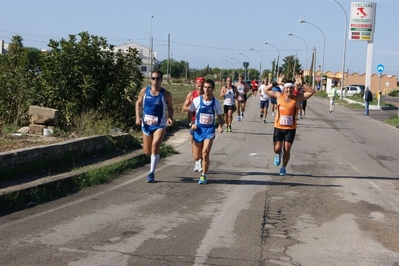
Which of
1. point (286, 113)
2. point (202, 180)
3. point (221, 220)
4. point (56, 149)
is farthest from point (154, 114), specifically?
point (221, 220)

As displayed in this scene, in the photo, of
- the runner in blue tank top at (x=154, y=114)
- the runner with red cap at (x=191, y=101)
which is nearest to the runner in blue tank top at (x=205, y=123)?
the runner with red cap at (x=191, y=101)

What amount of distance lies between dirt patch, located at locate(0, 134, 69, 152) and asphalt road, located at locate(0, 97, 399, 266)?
6.91 ft

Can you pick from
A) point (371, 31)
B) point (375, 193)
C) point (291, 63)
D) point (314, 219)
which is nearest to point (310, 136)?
point (375, 193)

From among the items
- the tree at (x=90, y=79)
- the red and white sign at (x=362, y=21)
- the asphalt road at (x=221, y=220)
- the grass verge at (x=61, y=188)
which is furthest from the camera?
the red and white sign at (x=362, y=21)

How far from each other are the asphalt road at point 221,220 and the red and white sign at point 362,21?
37.1 meters

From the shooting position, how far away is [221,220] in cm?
779

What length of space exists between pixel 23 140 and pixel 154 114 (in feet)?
11.8

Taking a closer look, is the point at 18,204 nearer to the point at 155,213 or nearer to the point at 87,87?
the point at 155,213

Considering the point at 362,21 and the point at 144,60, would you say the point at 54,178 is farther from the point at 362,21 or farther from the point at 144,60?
the point at 144,60

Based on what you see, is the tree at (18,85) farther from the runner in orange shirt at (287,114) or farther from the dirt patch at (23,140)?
the runner in orange shirt at (287,114)

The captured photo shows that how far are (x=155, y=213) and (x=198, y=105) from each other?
10.7 feet

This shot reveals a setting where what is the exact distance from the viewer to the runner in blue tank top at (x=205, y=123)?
1067 cm

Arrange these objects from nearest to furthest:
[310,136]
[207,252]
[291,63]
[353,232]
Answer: [207,252], [353,232], [310,136], [291,63]

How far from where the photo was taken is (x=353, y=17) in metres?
49.6
